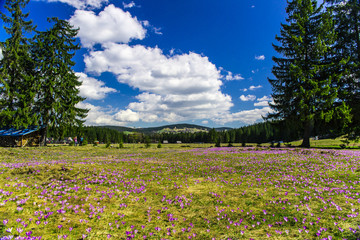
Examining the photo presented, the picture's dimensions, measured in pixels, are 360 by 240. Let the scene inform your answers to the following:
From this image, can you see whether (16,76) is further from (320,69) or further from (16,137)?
(320,69)

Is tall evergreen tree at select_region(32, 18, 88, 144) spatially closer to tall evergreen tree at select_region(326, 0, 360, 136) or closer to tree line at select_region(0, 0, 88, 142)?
tree line at select_region(0, 0, 88, 142)

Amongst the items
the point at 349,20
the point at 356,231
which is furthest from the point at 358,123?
the point at 356,231

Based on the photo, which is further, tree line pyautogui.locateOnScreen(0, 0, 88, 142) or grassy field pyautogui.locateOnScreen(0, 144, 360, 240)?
tree line pyautogui.locateOnScreen(0, 0, 88, 142)

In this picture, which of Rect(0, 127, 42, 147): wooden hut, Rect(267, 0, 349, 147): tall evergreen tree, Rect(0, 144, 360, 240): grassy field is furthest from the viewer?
Rect(0, 127, 42, 147): wooden hut

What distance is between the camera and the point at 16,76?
29250mm

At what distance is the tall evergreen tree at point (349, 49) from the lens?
2454 centimetres

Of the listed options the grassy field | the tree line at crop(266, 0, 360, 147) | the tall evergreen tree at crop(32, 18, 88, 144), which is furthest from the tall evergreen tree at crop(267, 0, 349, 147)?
the tall evergreen tree at crop(32, 18, 88, 144)

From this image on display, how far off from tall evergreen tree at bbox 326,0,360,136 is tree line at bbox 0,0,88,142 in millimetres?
45572

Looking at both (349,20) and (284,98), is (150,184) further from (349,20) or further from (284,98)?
(349,20)

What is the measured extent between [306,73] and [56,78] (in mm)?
42440

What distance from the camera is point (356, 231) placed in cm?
377

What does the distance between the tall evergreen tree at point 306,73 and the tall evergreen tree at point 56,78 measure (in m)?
37.5

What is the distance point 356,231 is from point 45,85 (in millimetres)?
39962

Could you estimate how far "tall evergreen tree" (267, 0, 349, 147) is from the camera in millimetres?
23767
